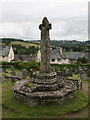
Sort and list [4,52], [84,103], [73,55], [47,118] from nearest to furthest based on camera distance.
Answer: [47,118] < [84,103] < [4,52] < [73,55]

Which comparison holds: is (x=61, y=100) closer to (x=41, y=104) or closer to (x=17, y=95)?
(x=41, y=104)

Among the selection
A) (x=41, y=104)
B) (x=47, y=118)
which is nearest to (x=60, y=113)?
(x=47, y=118)

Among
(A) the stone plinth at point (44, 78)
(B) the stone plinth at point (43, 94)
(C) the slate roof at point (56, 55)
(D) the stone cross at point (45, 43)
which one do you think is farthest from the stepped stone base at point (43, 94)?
(C) the slate roof at point (56, 55)

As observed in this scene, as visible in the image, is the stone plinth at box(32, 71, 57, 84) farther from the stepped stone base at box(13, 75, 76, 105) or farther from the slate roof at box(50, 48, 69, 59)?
the slate roof at box(50, 48, 69, 59)

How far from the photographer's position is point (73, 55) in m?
45.8

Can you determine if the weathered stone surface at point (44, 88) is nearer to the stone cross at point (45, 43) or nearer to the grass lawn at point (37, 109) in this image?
the stone cross at point (45, 43)

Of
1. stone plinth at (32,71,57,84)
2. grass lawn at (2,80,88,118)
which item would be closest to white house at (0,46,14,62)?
stone plinth at (32,71,57,84)

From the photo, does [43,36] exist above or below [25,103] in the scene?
above

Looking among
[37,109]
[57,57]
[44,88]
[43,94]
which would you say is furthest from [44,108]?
[57,57]

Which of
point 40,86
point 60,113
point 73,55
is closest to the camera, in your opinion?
point 60,113

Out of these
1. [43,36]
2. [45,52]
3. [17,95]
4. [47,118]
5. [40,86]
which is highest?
[43,36]

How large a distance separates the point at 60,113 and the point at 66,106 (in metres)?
0.98

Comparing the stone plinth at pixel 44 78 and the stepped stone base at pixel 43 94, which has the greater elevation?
Answer: the stone plinth at pixel 44 78

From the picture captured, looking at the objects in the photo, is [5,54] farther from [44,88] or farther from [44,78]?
[44,88]
